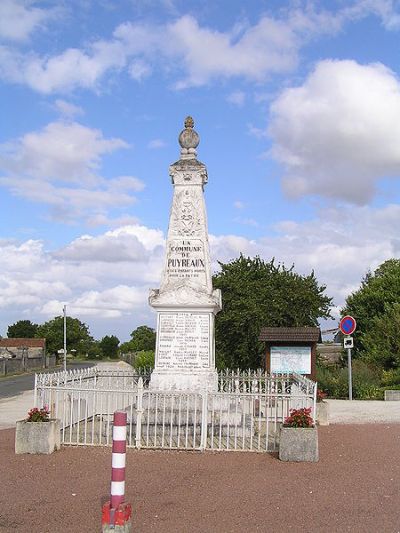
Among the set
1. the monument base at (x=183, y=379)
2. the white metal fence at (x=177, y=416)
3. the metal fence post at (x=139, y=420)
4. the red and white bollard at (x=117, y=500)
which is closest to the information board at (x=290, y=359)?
the white metal fence at (x=177, y=416)

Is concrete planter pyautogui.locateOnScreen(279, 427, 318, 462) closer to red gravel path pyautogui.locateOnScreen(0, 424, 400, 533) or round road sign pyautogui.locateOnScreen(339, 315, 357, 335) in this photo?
red gravel path pyautogui.locateOnScreen(0, 424, 400, 533)

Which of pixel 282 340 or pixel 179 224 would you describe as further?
pixel 282 340

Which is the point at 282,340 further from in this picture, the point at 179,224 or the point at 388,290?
the point at 388,290

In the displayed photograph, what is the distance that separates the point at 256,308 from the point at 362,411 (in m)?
11.4

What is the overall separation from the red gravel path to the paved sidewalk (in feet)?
16.9

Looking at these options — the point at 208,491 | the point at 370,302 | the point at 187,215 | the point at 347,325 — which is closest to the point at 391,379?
the point at 347,325

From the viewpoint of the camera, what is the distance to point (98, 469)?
8.13 metres

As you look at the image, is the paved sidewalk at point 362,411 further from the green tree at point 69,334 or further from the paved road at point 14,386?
the green tree at point 69,334

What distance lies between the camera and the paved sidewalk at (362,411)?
49.0ft

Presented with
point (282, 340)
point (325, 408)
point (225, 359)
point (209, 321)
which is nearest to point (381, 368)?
point (225, 359)

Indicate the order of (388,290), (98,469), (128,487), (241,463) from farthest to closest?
(388,290), (241,463), (98,469), (128,487)

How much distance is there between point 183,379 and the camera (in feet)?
Answer: 38.2

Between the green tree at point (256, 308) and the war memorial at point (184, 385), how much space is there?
47.2 ft

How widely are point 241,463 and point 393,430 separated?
5578 mm
